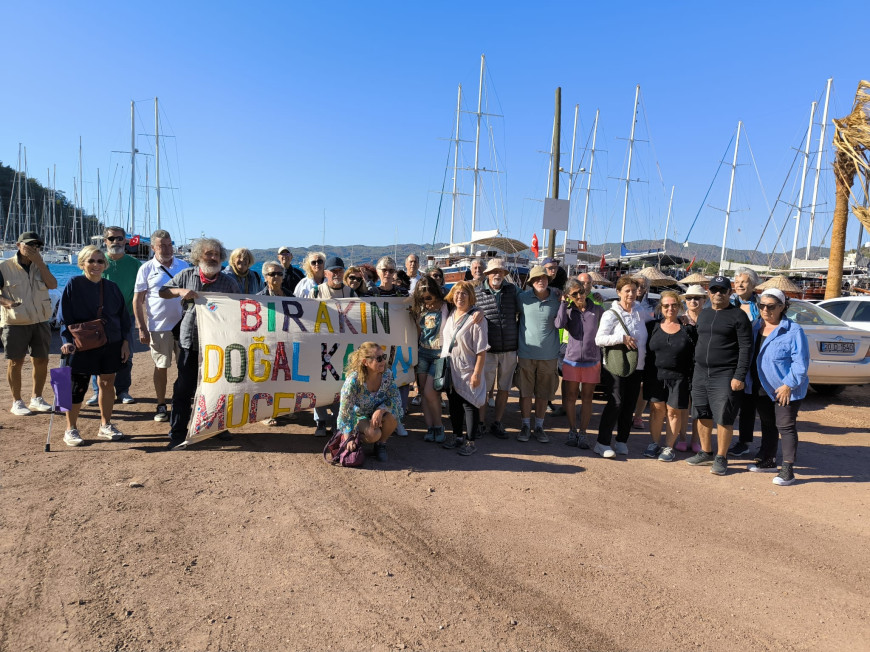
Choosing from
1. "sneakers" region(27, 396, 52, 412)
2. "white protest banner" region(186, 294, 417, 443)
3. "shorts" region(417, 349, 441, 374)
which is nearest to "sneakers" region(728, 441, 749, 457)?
"shorts" region(417, 349, 441, 374)

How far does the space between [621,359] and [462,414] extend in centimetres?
184

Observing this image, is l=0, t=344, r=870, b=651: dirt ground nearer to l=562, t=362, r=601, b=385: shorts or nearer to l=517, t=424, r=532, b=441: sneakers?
l=517, t=424, r=532, b=441: sneakers

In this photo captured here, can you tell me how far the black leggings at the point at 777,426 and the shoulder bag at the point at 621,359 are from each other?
129 centimetres

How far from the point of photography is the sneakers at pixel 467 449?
5.92m

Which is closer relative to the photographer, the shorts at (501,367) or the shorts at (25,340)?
the shorts at (501,367)

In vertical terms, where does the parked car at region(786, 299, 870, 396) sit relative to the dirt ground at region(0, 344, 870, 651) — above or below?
above

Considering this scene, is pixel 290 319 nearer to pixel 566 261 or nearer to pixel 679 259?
pixel 566 261

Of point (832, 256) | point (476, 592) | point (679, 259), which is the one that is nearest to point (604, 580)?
point (476, 592)

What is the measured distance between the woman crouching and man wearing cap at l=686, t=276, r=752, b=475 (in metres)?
3.19

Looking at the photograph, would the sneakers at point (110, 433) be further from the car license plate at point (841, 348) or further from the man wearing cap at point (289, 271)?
the car license plate at point (841, 348)

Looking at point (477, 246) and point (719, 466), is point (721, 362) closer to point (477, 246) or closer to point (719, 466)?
point (719, 466)

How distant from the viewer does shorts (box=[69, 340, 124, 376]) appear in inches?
221

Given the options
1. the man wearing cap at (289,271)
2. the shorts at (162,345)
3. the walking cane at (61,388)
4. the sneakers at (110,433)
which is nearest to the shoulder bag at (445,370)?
the man wearing cap at (289,271)

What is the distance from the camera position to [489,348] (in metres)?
6.32
